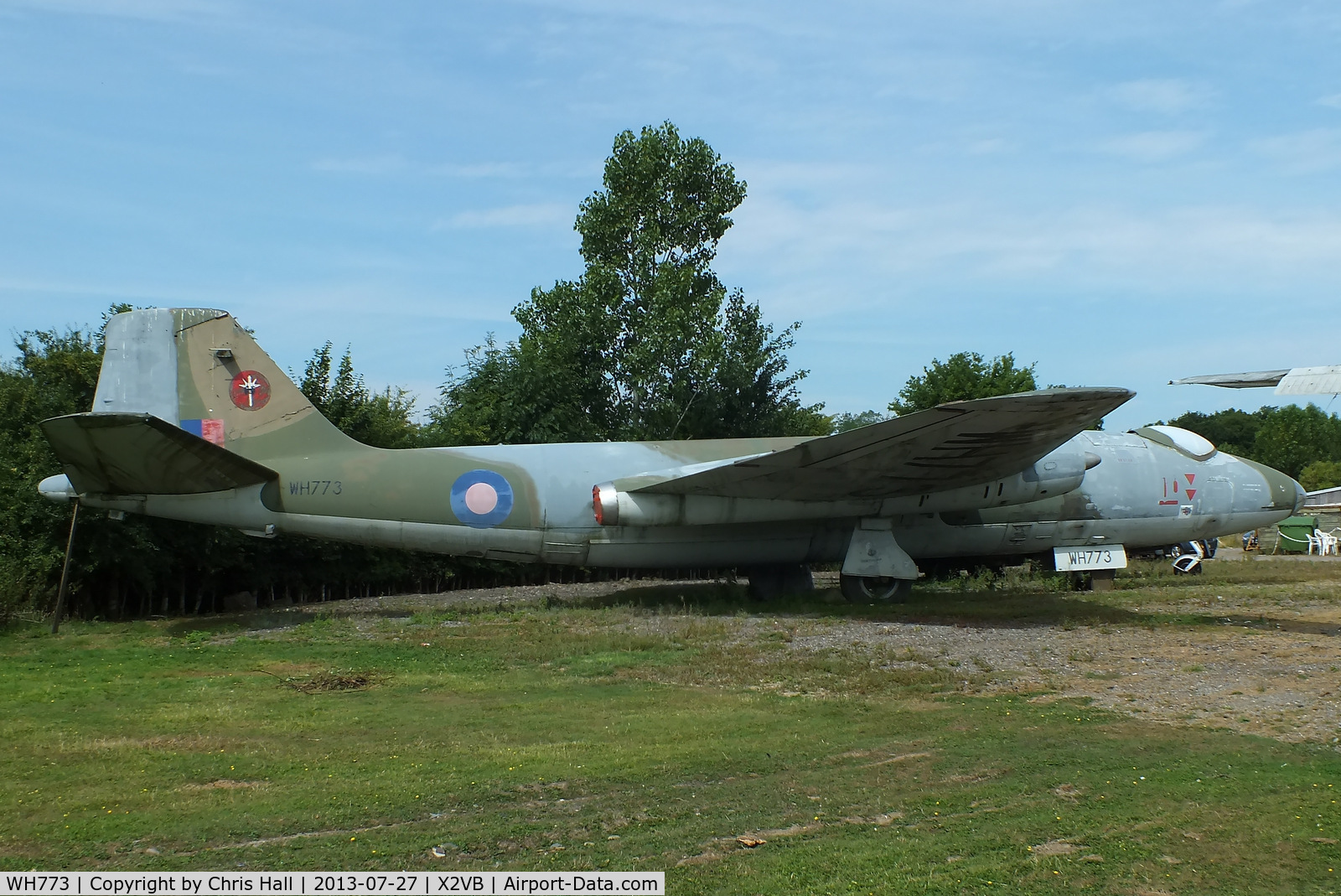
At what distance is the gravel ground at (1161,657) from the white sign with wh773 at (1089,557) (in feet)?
7.51

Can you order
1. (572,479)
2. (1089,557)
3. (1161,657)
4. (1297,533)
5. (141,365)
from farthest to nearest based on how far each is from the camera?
(1297,533), (1089,557), (572,479), (141,365), (1161,657)

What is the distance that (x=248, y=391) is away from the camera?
16953 millimetres

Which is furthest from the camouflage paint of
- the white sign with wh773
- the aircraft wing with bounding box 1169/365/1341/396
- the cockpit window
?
the aircraft wing with bounding box 1169/365/1341/396

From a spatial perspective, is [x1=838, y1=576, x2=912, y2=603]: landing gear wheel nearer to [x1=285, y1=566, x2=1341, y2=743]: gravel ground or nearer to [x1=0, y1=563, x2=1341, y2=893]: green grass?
[x1=285, y1=566, x2=1341, y2=743]: gravel ground

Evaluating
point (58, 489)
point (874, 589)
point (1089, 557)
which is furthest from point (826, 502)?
point (58, 489)

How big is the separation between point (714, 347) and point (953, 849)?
89.0 ft

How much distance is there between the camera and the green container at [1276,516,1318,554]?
38.1 meters

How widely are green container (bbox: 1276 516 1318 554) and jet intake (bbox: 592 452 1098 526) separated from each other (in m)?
24.6

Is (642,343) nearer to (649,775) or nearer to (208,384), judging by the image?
(208,384)

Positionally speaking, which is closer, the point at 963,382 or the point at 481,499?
the point at 481,499

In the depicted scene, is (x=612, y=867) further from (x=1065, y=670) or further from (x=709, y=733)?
(x=1065, y=670)

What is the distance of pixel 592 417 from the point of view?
33.5 metres

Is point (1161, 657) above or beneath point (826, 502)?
beneath

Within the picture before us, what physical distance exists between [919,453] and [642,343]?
57.5ft
